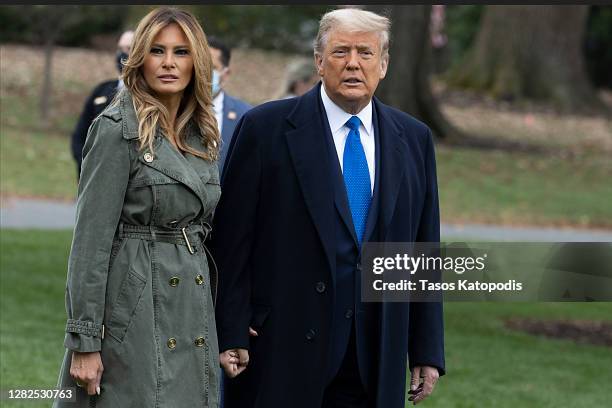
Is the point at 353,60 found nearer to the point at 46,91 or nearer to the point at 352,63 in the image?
the point at 352,63

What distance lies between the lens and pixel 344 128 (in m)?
5.00

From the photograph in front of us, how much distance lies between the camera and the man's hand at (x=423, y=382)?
16.6 feet

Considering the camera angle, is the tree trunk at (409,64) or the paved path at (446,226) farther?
the tree trunk at (409,64)

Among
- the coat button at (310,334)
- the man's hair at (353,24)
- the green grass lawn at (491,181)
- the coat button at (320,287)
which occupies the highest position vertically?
the green grass lawn at (491,181)

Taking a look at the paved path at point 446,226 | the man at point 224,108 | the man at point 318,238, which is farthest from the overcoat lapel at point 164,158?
the paved path at point 446,226

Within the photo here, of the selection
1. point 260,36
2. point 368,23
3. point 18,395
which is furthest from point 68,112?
point 368,23

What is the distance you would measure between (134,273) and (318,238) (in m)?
0.73

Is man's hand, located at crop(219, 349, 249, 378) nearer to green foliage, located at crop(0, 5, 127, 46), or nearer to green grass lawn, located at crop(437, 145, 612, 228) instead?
green grass lawn, located at crop(437, 145, 612, 228)

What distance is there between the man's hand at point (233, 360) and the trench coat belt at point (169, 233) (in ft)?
1.41

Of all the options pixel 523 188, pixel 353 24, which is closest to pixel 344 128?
pixel 353 24

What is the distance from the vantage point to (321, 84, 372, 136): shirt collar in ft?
16.3

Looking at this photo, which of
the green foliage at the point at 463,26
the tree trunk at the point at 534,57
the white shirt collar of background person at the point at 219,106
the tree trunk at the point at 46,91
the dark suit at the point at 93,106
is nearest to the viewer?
the white shirt collar of background person at the point at 219,106

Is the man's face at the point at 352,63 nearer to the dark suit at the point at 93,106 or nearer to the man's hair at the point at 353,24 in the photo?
the man's hair at the point at 353,24

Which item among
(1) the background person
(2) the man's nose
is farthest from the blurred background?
(2) the man's nose
